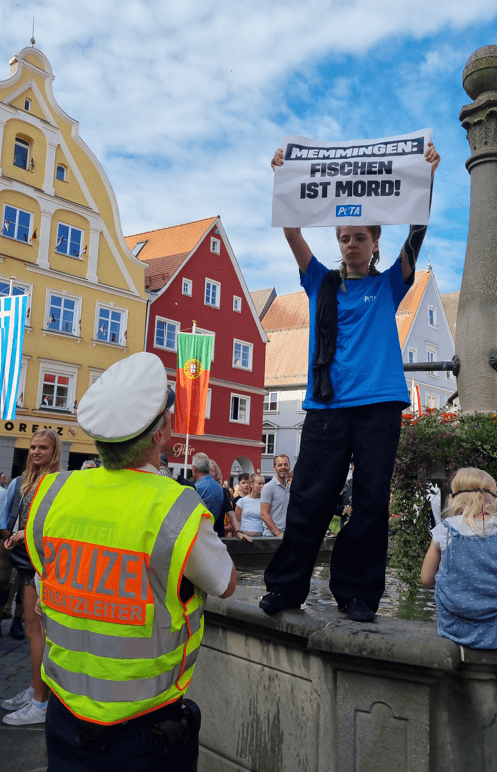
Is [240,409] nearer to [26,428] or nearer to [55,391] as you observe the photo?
[55,391]

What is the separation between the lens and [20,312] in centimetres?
1622

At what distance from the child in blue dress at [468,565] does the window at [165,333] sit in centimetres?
2568

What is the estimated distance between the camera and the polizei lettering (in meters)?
1.76

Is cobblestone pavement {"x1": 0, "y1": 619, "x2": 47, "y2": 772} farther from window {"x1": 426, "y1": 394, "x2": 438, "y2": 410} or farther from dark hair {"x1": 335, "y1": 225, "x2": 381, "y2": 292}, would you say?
window {"x1": 426, "y1": 394, "x2": 438, "y2": 410}

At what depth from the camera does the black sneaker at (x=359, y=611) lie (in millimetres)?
2770

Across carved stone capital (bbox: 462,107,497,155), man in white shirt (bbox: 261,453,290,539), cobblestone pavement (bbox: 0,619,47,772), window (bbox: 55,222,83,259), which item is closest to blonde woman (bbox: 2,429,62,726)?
cobblestone pavement (bbox: 0,619,47,772)

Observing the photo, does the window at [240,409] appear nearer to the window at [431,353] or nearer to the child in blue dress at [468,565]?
the window at [431,353]

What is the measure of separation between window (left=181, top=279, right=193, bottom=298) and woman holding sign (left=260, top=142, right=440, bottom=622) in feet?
89.8

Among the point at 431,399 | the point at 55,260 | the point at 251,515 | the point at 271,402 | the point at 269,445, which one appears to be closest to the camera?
the point at 251,515

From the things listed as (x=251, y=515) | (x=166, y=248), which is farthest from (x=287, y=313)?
(x=251, y=515)

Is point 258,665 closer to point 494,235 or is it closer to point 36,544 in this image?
point 36,544

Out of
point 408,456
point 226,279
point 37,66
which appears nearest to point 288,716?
point 408,456

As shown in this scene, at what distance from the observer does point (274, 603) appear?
9.67ft

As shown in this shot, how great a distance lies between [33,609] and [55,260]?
21.3 meters
